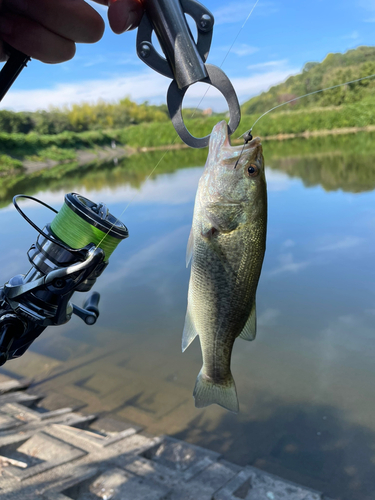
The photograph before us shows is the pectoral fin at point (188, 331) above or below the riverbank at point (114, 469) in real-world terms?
above

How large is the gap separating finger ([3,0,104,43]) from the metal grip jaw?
2.31ft

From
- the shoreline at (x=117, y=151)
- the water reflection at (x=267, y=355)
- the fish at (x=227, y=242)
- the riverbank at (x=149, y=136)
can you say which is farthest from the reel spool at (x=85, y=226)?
the shoreline at (x=117, y=151)

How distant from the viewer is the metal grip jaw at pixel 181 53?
134 cm

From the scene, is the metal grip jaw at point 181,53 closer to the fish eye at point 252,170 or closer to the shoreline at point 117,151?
the fish eye at point 252,170

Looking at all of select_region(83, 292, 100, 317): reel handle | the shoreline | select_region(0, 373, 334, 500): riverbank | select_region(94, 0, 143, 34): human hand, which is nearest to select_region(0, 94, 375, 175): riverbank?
the shoreline

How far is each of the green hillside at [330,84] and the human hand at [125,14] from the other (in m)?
24.8

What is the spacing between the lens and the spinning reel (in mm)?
1612

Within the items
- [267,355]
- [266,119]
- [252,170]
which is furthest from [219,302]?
[266,119]

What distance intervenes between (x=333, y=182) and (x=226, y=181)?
60.8 ft

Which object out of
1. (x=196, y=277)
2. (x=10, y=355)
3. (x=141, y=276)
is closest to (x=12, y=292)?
(x=10, y=355)

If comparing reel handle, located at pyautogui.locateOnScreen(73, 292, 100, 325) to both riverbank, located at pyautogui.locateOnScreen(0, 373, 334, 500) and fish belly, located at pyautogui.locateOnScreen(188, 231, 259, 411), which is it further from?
riverbank, located at pyautogui.locateOnScreen(0, 373, 334, 500)

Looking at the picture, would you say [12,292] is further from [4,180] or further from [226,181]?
[4,180]

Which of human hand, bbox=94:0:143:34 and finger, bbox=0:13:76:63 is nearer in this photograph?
human hand, bbox=94:0:143:34

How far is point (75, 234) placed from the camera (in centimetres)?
166
